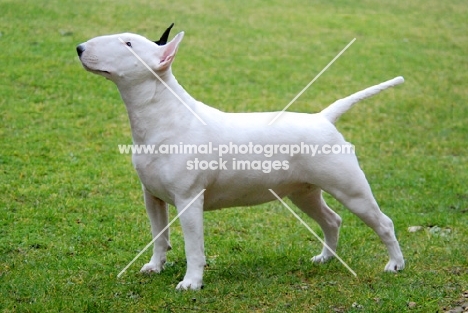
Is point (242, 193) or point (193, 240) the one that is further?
point (242, 193)

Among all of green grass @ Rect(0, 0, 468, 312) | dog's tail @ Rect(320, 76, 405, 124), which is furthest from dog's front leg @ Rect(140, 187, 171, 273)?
dog's tail @ Rect(320, 76, 405, 124)

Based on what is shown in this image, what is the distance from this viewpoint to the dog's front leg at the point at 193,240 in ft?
20.5

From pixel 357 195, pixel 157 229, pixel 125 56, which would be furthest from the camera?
pixel 157 229

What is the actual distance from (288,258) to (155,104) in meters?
2.12

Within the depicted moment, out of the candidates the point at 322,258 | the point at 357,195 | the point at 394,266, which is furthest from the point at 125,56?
the point at 394,266

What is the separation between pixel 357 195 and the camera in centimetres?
656

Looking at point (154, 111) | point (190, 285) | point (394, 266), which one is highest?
point (154, 111)

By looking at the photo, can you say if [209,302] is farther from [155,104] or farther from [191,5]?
[191,5]

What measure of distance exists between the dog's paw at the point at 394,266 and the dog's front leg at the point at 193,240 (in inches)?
67.7

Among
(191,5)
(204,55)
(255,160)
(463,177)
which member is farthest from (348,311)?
(191,5)

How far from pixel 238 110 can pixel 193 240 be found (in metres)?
8.21

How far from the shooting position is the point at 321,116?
6734 mm

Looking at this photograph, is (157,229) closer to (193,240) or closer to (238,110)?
(193,240)

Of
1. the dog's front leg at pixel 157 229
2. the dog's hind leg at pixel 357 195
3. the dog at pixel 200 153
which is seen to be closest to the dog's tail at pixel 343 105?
the dog at pixel 200 153
